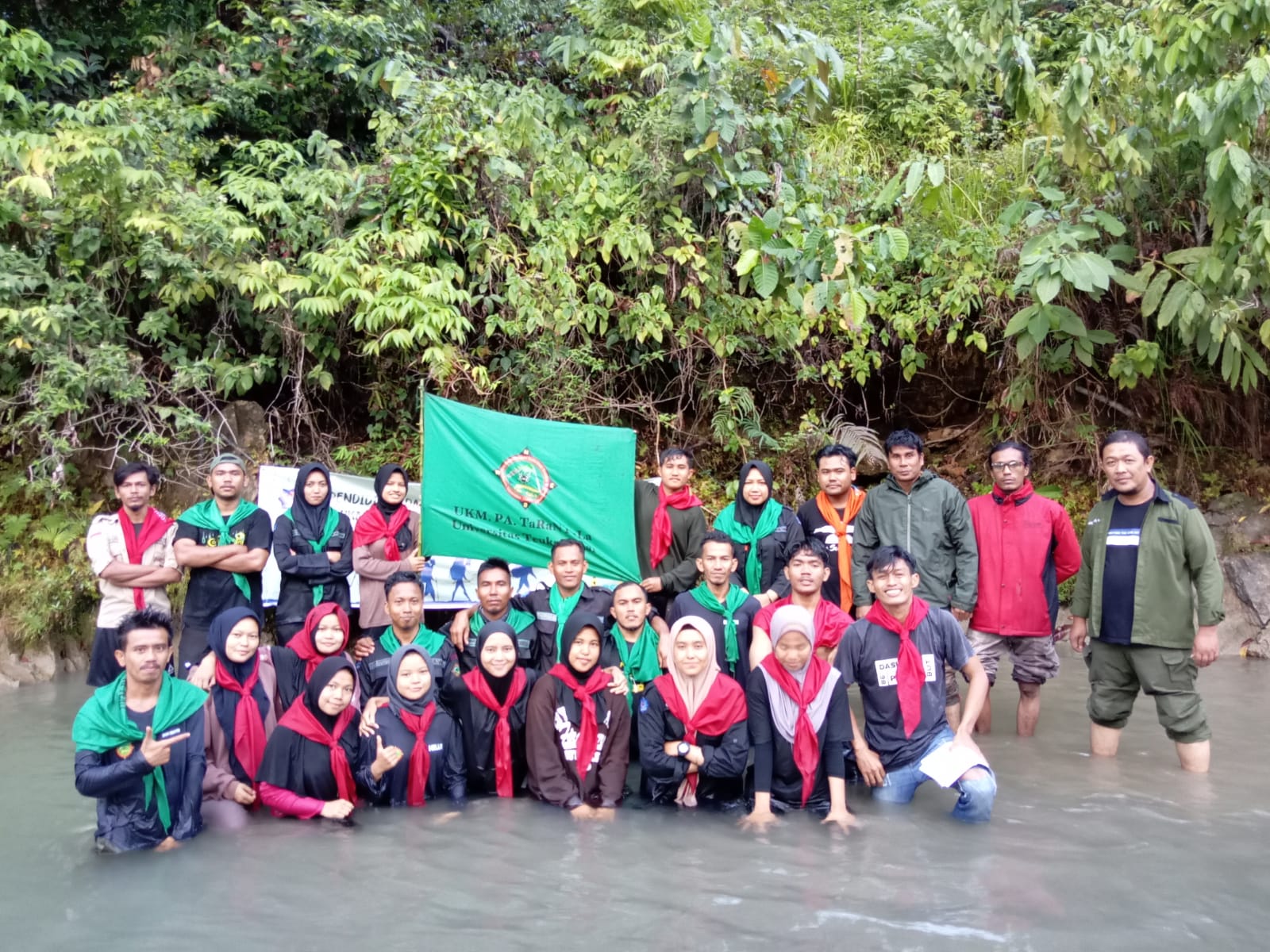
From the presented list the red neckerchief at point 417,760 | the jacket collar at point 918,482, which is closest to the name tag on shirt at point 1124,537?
the jacket collar at point 918,482

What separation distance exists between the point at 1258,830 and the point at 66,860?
4.81m

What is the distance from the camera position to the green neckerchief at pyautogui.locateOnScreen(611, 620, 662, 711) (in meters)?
4.97

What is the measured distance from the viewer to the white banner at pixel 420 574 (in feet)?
20.4

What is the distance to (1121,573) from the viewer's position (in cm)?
500

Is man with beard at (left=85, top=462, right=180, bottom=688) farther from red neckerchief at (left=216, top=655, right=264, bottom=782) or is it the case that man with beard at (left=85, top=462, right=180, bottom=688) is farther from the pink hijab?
the pink hijab

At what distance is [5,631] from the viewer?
688 cm

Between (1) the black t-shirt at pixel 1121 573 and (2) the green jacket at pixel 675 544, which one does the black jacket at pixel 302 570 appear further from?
(1) the black t-shirt at pixel 1121 573

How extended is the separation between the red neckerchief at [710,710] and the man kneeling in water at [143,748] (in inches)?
78.8

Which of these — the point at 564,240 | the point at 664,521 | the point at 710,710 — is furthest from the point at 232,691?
the point at 564,240

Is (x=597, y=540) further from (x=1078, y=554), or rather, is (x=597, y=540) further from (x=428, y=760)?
(x=1078, y=554)

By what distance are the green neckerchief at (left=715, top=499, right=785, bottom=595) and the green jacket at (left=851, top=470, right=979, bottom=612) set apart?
539 mm

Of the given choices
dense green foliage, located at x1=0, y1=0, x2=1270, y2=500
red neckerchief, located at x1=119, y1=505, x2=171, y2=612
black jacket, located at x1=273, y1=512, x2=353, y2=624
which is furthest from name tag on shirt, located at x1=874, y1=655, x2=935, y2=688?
red neckerchief, located at x1=119, y1=505, x2=171, y2=612

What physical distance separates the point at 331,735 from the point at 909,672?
264cm

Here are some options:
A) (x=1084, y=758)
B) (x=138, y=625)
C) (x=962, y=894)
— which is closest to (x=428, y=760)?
(x=138, y=625)
